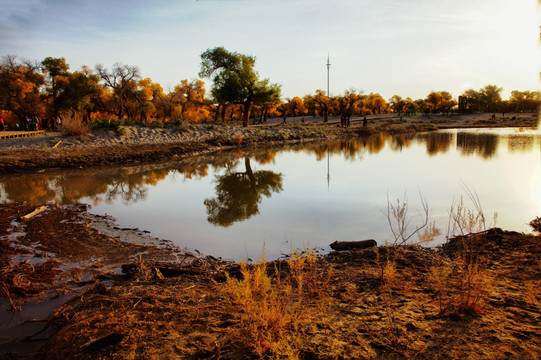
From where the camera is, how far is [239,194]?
11414 mm

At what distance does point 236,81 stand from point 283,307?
35633mm

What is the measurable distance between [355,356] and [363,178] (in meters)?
11.1

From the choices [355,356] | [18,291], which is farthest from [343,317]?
[18,291]

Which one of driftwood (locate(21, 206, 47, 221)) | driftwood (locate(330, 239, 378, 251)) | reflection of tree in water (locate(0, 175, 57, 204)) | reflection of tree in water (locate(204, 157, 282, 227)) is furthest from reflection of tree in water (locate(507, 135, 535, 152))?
reflection of tree in water (locate(0, 175, 57, 204))

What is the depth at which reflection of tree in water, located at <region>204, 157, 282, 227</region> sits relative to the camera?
344 inches

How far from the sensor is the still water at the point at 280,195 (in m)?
7.21

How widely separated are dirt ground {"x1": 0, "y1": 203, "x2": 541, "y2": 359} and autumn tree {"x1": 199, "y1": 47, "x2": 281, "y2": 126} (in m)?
33.2

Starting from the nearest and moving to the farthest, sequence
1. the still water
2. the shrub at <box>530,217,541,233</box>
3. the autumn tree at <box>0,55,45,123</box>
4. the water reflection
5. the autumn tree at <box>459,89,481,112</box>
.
Answer: 1. the shrub at <box>530,217,541,233</box>
2. the still water
3. the water reflection
4. the autumn tree at <box>0,55,45,123</box>
5. the autumn tree at <box>459,89,481,112</box>

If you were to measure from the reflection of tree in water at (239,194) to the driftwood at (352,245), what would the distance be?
107 inches

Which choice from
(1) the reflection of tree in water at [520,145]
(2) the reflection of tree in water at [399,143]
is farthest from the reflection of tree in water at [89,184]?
(1) the reflection of tree in water at [520,145]

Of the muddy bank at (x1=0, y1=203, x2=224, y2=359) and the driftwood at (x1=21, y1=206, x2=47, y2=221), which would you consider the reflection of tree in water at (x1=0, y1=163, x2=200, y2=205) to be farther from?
the muddy bank at (x1=0, y1=203, x2=224, y2=359)

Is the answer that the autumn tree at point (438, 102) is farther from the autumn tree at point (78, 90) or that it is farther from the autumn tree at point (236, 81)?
the autumn tree at point (78, 90)

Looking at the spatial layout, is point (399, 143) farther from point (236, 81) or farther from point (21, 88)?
point (21, 88)

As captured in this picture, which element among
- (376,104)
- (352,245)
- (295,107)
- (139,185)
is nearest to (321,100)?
(295,107)
